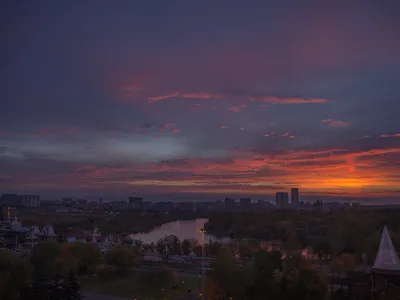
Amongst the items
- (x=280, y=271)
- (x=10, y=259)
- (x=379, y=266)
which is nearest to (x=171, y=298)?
(x=280, y=271)

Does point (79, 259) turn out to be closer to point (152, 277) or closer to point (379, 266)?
point (152, 277)

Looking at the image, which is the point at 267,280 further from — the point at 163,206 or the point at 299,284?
the point at 163,206

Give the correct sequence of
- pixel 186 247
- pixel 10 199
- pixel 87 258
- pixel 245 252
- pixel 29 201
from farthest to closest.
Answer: pixel 10 199
pixel 29 201
pixel 186 247
pixel 245 252
pixel 87 258

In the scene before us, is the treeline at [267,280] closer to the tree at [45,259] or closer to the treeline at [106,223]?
the tree at [45,259]

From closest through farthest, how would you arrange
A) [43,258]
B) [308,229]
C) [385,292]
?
[385,292]
[43,258]
[308,229]

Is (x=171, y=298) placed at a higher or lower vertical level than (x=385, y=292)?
lower

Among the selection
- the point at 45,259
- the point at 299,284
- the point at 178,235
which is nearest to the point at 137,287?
the point at 45,259
